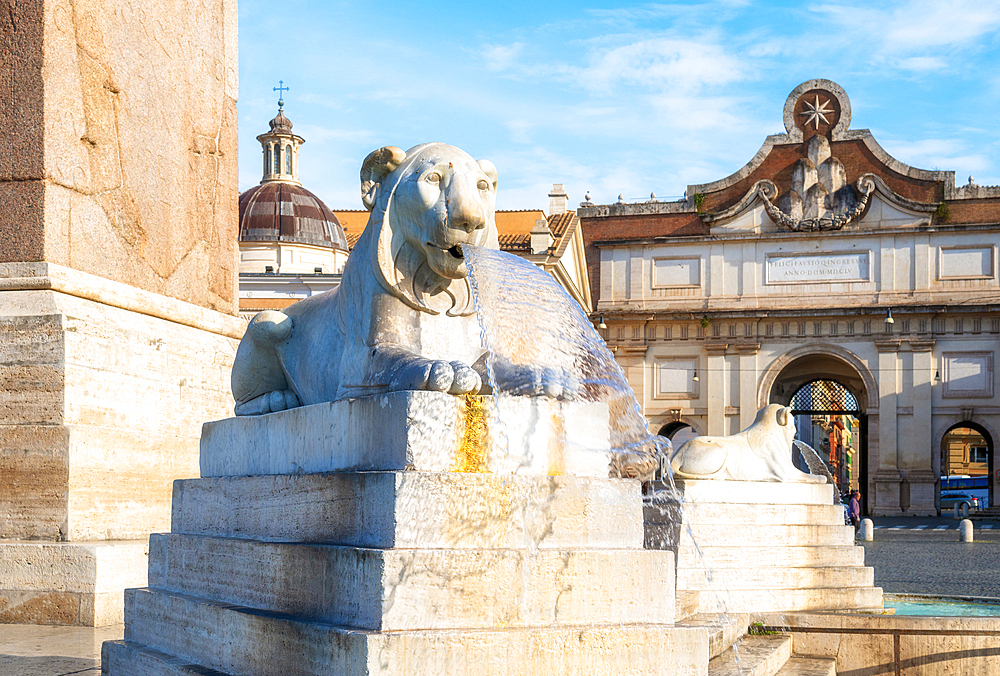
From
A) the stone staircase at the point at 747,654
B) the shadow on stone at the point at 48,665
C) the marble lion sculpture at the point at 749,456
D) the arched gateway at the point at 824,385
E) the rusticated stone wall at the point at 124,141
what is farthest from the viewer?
the arched gateway at the point at 824,385

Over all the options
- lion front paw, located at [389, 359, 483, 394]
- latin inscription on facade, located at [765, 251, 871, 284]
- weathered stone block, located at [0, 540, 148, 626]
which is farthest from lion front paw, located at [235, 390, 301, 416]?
latin inscription on facade, located at [765, 251, 871, 284]

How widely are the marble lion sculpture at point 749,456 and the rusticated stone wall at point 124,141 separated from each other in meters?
3.37

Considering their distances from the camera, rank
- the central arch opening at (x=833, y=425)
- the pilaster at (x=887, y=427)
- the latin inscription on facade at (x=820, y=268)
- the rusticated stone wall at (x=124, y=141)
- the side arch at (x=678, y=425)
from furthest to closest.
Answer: the central arch opening at (x=833, y=425) < the side arch at (x=678, y=425) < the latin inscription on facade at (x=820, y=268) < the pilaster at (x=887, y=427) < the rusticated stone wall at (x=124, y=141)

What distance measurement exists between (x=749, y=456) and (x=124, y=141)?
15.5ft

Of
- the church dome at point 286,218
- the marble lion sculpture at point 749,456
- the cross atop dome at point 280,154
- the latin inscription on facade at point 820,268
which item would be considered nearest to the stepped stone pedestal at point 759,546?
the marble lion sculpture at point 749,456

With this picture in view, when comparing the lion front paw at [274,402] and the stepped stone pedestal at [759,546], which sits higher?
the lion front paw at [274,402]

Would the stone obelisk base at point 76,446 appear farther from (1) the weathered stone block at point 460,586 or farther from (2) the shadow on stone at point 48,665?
(1) the weathered stone block at point 460,586

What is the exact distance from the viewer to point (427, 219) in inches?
134

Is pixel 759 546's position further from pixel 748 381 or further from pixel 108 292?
pixel 748 381

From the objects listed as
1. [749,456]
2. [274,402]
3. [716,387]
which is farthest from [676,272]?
[274,402]

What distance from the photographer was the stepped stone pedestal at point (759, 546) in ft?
21.7

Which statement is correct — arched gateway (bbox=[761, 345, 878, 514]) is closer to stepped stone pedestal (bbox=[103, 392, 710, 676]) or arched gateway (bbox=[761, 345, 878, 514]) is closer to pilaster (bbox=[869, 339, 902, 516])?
pilaster (bbox=[869, 339, 902, 516])

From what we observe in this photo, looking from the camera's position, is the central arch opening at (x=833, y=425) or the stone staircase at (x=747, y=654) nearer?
the stone staircase at (x=747, y=654)

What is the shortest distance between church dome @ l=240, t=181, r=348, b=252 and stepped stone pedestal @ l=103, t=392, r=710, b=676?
4735cm
